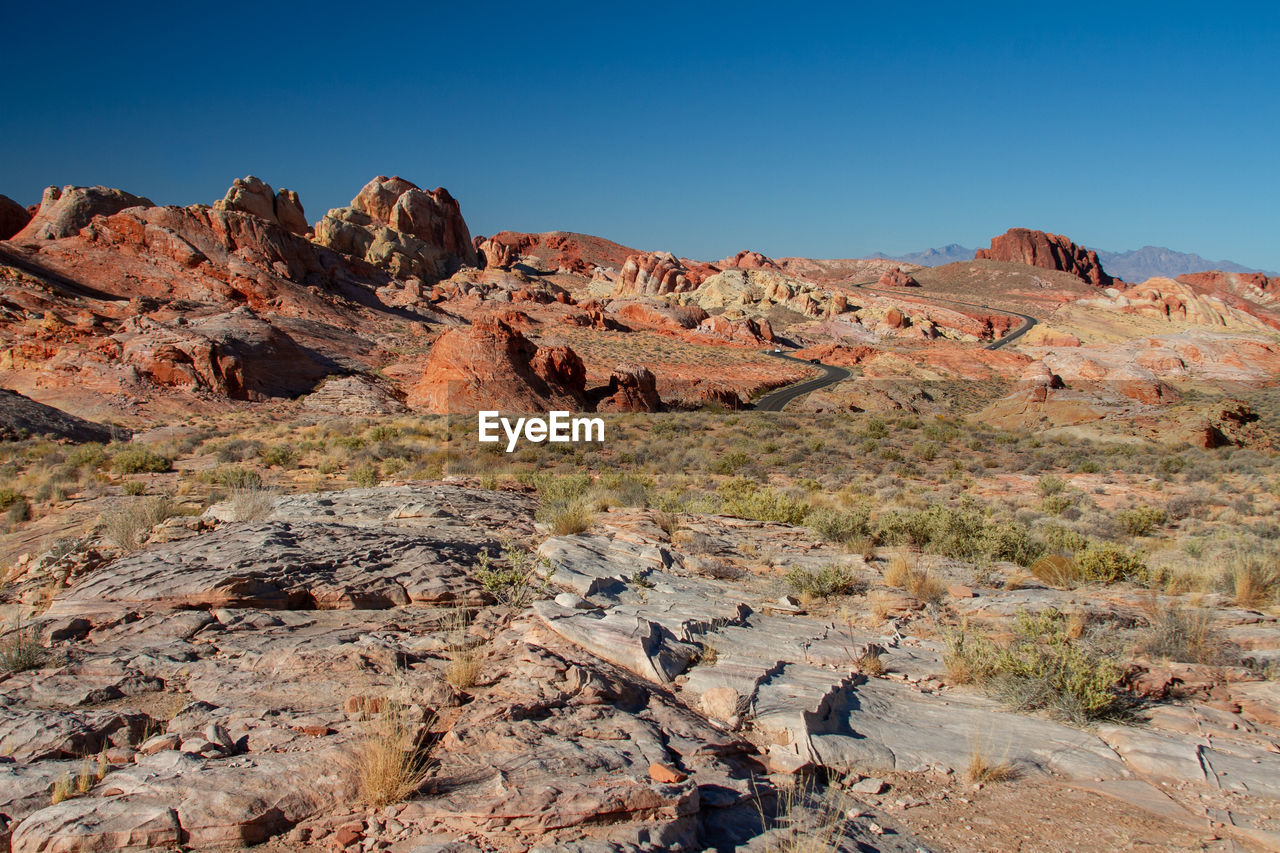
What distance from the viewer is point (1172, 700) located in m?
4.84

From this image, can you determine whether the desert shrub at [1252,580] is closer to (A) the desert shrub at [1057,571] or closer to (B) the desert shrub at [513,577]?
(A) the desert shrub at [1057,571]

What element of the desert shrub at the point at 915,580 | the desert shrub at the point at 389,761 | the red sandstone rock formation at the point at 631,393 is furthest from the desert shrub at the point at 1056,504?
the red sandstone rock formation at the point at 631,393

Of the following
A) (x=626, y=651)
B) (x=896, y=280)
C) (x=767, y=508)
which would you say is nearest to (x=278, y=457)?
(x=767, y=508)

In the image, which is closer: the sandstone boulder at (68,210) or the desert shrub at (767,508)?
the desert shrub at (767,508)

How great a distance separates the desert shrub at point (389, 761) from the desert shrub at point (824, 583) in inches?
175

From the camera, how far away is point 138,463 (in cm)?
1527

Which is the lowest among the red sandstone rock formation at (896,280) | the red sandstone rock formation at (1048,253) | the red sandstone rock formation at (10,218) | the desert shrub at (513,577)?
the desert shrub at (513,577)

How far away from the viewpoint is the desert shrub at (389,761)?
3.25 m

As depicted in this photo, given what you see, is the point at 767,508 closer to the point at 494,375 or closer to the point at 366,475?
the point at 366,475

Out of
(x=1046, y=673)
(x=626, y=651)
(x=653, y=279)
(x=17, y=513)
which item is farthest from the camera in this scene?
(x=653, y=279)

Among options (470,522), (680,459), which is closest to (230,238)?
(680,459)

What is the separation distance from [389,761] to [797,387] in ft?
Result: 160

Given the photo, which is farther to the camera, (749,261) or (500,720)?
(749,261)

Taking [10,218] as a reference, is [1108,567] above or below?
below
